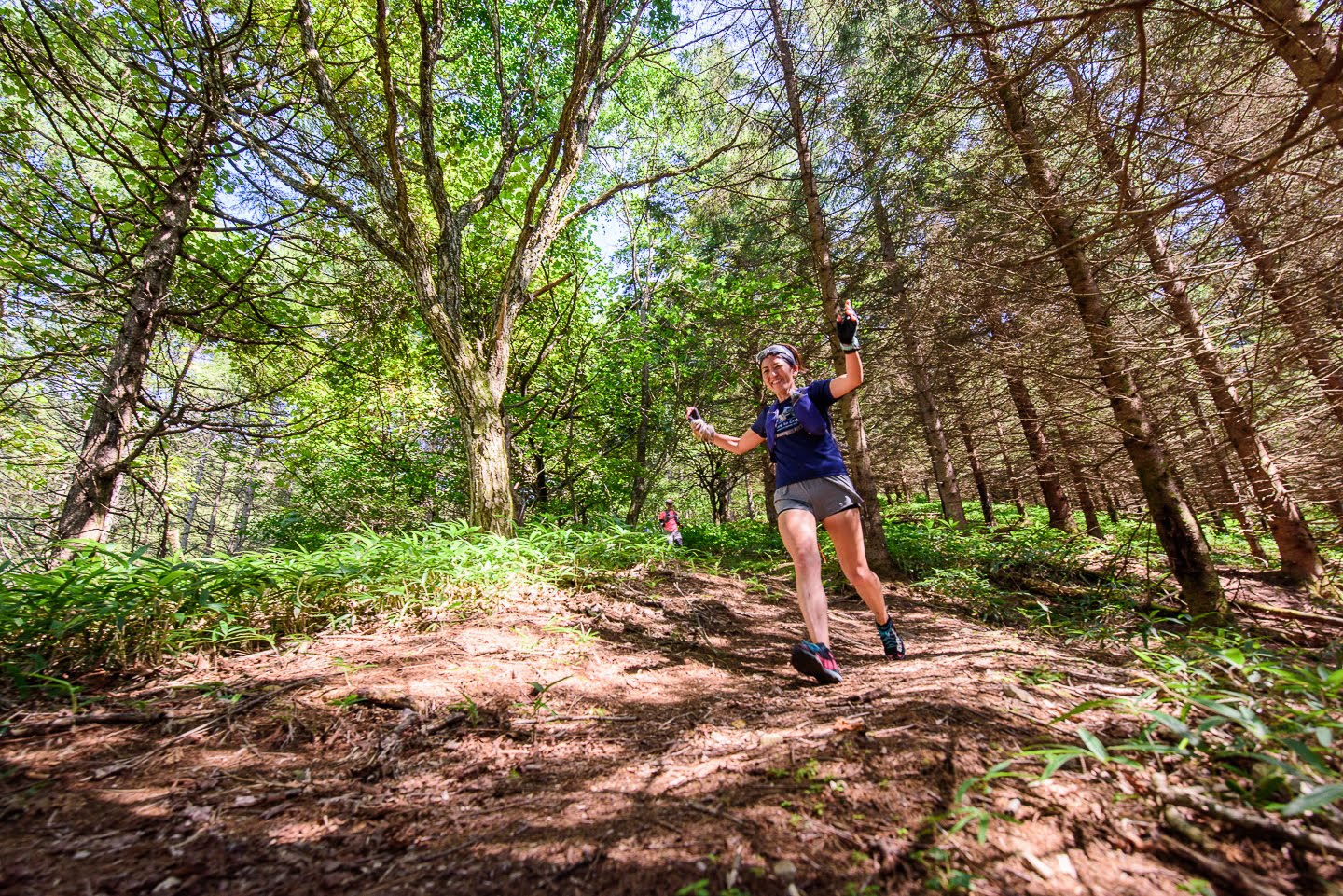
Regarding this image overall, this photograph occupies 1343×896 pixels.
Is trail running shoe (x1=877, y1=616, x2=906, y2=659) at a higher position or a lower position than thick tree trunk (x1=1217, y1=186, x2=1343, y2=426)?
lower

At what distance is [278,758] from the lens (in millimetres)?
1737

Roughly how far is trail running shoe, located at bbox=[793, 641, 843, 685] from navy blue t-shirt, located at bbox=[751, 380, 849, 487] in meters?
1.01

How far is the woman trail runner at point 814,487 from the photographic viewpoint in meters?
2.79

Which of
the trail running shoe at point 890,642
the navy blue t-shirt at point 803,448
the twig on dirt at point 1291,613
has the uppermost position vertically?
the navy blue t-shirt at point 803,448

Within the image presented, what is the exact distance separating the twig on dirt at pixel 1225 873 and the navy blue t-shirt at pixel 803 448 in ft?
6.94

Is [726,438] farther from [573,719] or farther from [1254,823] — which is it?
[1254,823]

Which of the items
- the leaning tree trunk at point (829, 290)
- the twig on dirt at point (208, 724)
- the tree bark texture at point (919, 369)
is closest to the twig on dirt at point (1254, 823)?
the twig on dirt at point (208, 724)

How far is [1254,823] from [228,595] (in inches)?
166

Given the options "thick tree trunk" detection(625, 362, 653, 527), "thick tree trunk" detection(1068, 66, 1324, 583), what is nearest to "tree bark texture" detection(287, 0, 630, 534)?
"thick tree trunk" detection(625, 362, 653, 527)

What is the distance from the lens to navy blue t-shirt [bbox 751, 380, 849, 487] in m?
3.05

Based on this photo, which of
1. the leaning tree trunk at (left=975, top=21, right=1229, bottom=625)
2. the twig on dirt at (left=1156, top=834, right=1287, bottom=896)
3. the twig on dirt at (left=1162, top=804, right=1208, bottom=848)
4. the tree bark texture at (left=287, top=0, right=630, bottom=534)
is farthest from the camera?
the tree bark texture at (left=287, top=0, right=630, bottom=534)

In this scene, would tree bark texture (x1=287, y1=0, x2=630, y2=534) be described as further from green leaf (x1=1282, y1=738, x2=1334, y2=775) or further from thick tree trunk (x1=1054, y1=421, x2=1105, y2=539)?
thick tree trunk (x1=1054, y1=421, x2=1105, y2=539)

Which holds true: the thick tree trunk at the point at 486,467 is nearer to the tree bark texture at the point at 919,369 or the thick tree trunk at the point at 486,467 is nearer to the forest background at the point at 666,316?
the forest background at the point at 666,316

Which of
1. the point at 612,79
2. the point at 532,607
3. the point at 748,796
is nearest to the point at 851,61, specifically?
the point at 612,79
